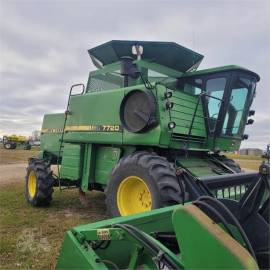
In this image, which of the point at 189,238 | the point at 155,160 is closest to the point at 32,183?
the point at 155,160

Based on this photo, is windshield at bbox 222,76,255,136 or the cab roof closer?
windshield at bbox 222,76,255,136

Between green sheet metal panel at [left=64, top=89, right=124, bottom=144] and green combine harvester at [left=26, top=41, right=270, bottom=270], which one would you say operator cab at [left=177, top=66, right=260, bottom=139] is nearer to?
green combine harvester at [left=26, top=41, right=270, bottom=270]

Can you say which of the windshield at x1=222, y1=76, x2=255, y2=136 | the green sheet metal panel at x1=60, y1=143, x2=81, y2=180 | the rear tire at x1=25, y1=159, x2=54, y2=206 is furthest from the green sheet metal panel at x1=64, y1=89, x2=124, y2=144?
the windshield at x1=222, y1=76, x2=255, y2=136

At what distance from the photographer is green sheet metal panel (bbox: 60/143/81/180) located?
278 inches

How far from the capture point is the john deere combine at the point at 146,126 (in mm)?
5430

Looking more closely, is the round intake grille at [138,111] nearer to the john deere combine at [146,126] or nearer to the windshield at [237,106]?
the john deere combine at [146,126]

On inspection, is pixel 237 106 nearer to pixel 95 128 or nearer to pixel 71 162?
pixel 95 128

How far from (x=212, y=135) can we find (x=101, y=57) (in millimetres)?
2805

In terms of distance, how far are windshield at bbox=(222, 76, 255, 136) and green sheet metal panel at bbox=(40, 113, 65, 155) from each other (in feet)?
13.1

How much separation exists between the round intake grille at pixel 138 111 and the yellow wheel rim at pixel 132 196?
85cm

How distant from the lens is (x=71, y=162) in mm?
7273

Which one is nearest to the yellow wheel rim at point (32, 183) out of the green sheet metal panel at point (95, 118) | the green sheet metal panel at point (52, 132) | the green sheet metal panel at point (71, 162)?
the green sheet metal panel at point (71, 162)

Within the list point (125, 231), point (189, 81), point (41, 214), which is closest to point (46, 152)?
point (41, 214)

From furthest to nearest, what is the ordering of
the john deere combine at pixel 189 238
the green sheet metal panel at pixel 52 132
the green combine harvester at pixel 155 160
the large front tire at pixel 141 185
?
the green sheet metal panel at pixel 52 132
the large front tire at pixel 141 185
the green combine harvester at pixel 155 160
the john deere combine at pixel 189 238
